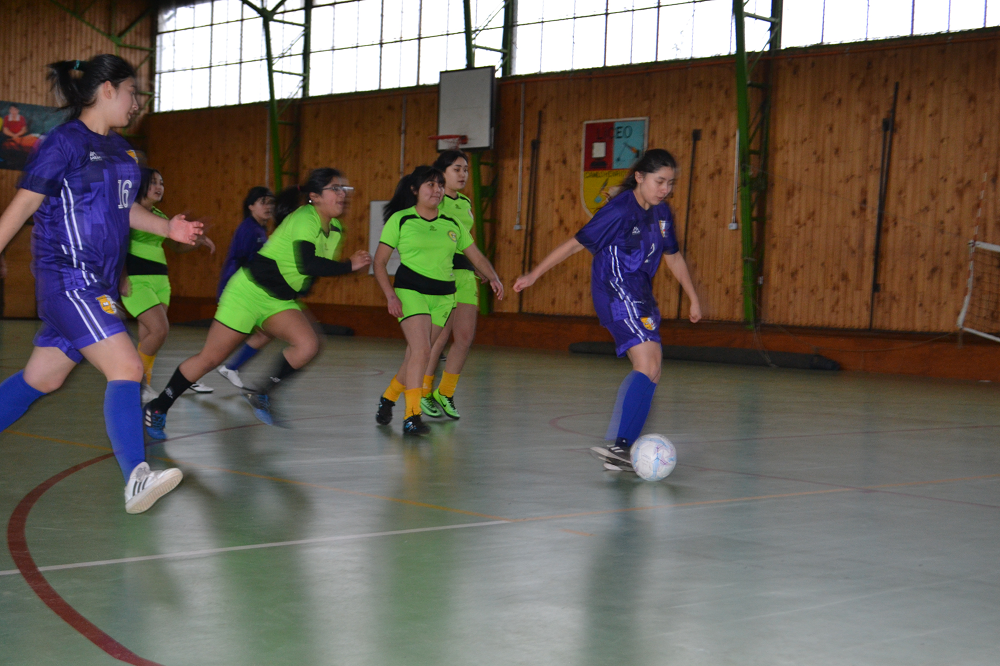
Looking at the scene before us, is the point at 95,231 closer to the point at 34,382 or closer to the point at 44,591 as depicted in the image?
the point at 34,382

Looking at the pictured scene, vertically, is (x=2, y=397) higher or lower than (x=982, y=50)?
lower

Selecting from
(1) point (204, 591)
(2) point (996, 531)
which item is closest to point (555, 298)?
(2) point (996, 531)

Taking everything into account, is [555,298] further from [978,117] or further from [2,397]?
[2,397]

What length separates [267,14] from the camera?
25.4 m

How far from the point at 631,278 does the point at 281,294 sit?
96.4 inches

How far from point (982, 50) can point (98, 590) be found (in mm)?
16814

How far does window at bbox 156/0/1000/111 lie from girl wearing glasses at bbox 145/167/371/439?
1343 centimetres

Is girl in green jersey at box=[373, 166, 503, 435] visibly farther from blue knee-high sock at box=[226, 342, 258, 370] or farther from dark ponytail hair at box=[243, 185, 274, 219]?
dark ponytail hair at box=[243, 185, 274, 219]

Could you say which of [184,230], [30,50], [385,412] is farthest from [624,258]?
[30,50]

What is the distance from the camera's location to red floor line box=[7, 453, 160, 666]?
9.60 feet

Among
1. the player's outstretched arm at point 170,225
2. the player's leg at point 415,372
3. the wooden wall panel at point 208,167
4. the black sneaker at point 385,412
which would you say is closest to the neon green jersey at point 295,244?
the player's leg at point 415,372

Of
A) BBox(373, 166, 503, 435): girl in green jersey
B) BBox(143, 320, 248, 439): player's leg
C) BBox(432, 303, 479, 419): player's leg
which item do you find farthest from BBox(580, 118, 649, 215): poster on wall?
BBox(143, 320, 248, 439): player's leg

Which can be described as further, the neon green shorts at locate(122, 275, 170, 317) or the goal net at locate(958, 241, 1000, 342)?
the goal net at locate(958, 241, 1000, 342)

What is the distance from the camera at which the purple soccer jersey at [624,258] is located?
632 cm
